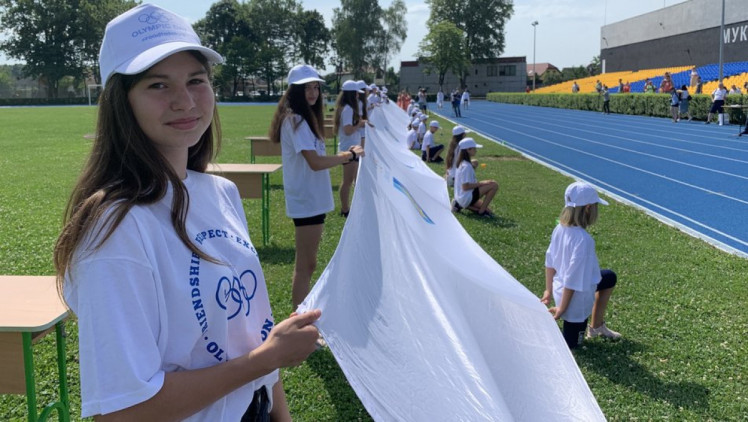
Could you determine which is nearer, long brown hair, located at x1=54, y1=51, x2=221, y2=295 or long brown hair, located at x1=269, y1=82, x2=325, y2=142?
long brown hair, located at x1=54, y1=51, x2=221, y2=295

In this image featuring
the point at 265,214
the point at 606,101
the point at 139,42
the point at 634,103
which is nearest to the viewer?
the point at 139,42

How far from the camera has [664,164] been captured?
563 inches

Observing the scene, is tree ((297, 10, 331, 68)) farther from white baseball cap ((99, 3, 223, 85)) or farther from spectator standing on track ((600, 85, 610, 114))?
white baseball cap ((99, 3, 223, 85))

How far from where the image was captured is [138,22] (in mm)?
1231

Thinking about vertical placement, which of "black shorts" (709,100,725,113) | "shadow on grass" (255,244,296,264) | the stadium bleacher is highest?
the stadium bleacher

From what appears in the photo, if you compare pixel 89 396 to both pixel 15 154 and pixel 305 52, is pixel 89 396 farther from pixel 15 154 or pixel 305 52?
pixel 305 52

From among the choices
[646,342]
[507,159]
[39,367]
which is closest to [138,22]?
[39,367]

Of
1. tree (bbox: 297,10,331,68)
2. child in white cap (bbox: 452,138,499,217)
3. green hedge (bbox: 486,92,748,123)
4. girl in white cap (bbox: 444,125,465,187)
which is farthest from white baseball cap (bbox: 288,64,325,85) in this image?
tree (bbox: 297,10,331,68)

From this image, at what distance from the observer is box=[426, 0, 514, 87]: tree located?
265 ft

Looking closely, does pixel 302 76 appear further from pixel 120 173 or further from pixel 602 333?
pixel 120 173

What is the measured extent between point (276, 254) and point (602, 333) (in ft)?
12.0

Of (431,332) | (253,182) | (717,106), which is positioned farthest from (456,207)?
(717,106)

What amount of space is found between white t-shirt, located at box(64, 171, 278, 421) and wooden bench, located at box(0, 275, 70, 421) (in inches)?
43.8

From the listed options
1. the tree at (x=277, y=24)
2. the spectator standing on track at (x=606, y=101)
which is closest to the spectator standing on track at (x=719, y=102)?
the spectator standing on track at (x=606, y=101)
